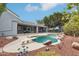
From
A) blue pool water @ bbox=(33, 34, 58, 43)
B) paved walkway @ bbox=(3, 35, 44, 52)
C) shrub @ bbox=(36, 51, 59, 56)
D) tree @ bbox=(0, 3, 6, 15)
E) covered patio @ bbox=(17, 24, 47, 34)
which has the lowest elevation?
shrub @ bbox=(36, 51, 59, 56)

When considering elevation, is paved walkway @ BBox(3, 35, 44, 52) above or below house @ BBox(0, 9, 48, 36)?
below

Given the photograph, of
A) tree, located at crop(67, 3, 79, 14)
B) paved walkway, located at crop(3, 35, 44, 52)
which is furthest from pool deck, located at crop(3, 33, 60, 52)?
tree, located at crop(67, 3, 79, 14)

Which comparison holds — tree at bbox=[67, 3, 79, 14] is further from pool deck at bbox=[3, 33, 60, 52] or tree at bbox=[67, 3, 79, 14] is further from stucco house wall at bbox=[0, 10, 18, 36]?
stucco house wall at bbox=[0, 10, 18, 36]

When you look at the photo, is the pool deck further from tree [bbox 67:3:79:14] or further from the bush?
tree [bbox 67:3:79:14]

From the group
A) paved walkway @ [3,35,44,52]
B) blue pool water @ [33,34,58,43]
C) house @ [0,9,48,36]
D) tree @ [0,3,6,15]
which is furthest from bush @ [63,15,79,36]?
tree @ [0,3,6,15]

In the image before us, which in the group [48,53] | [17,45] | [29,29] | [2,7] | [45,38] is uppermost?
[2,7]

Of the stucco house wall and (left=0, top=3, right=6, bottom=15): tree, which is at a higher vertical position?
(left=0, top=3, right=6, bottom=15): tree

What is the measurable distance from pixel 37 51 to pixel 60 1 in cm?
86

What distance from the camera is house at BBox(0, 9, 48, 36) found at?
4559mm

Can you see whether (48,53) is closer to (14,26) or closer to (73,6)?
(14,26)

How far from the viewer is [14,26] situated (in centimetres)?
459

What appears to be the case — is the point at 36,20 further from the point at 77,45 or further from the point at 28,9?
the point at 77,45

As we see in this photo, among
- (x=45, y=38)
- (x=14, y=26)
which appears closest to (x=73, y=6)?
(x=45, y=38)

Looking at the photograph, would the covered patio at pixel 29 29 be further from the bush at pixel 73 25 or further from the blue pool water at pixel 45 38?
the bush at pixel 73 25
